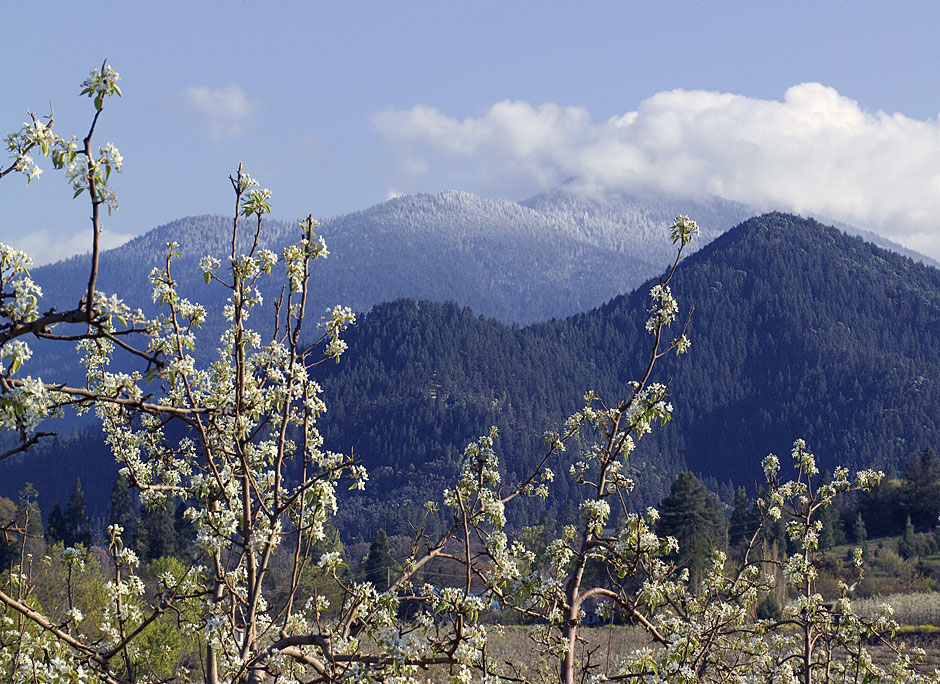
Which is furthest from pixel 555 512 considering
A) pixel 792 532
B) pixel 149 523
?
pixel 792 532

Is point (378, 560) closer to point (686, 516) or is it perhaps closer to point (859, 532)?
point (686, 516)

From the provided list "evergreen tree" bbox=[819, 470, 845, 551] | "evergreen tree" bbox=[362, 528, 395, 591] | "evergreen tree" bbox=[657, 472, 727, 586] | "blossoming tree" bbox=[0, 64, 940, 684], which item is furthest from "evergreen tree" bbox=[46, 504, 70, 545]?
"blossoming tree" bbox=[0, 64, 940, 684]

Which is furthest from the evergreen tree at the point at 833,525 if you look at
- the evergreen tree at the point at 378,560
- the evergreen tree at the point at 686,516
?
the evergreen tree at the point at 378,560

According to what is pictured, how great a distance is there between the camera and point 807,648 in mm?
10172

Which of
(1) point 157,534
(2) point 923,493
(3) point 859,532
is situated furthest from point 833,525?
(1) point 157,534

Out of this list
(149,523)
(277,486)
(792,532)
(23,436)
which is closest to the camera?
(23,436)

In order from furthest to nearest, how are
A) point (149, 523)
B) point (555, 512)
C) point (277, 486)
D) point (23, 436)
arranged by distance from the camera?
point (555, 512)
point (149, 523)
point (277, 486)
point (23, 436)

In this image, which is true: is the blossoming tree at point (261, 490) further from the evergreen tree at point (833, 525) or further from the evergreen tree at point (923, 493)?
the evergreen tree at point (923, 493)

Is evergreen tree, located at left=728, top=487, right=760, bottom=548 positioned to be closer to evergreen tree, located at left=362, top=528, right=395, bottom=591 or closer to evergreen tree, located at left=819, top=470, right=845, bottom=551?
evergreen tree, located at left=819, top=470, right=845, bottom=551

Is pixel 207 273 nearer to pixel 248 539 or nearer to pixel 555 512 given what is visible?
pixel 248 539

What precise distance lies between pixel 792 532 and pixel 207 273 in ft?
25.3

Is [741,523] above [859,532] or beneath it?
beneath

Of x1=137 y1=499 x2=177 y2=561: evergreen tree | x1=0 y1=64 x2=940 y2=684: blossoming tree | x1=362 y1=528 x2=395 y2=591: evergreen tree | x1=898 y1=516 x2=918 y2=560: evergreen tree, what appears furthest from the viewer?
x1=137 y1=499 x2=177 y2=561: evergreen tree

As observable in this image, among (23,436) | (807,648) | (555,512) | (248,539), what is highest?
(23,436)
